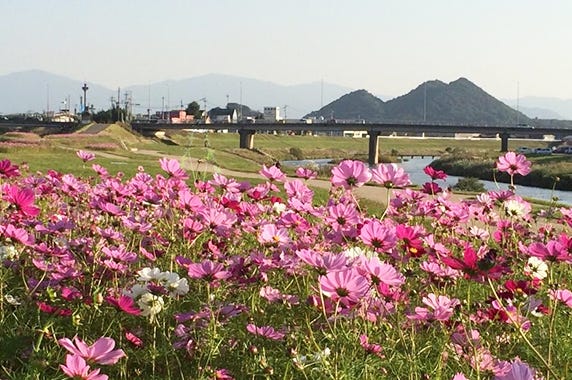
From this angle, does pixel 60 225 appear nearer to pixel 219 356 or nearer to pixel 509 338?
pixel 219 356

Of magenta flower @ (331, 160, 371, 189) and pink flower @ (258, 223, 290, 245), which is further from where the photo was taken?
pink flower @ (258, 223, 290, 245)

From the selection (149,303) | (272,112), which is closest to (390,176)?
(149,303)

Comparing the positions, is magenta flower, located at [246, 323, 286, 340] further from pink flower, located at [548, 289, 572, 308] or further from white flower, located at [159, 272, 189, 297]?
pink flower, located at [548, 289, 572, 308]

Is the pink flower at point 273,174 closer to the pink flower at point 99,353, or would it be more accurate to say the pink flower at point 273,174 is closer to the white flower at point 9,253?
the white flower at point 9,253

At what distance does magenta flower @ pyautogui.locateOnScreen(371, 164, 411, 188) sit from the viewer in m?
2.44

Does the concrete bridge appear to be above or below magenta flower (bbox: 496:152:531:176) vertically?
above

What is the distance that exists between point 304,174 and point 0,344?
1.59 meters

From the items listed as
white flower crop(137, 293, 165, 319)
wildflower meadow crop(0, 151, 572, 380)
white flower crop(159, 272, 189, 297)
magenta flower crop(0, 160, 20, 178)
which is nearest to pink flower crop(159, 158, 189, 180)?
wildflower meadow crop(0, 151, 572, 380)

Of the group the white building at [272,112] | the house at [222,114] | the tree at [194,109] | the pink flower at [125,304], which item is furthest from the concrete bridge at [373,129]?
the white building at [272,112]

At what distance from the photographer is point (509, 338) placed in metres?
2.51

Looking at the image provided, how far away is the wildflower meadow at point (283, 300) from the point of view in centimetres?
204

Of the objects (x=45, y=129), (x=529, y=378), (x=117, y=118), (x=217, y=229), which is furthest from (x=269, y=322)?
(x=117, y=118)

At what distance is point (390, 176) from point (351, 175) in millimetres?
138

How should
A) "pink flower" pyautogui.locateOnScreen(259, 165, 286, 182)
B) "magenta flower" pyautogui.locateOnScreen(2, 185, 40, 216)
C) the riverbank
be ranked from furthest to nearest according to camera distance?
the riverbank → "pink flower" pyautogui.locateOnScreen(259, 165, 286, 182) → "magenta flower" pyautogui.locateOnScreen(2, 185, 40, 216)
